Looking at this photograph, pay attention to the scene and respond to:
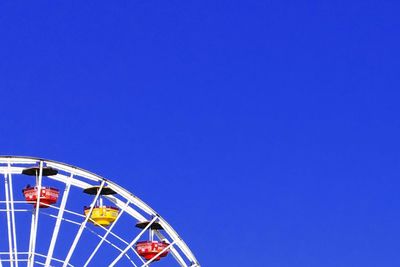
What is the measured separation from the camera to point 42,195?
55.5 meters

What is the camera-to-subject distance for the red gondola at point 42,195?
55438 mm

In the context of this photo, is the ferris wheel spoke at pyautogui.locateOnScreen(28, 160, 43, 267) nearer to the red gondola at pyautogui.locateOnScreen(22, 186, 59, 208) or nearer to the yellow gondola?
the red gondola at pyautogui.locateOnScreen(22, 186, 59, 208)

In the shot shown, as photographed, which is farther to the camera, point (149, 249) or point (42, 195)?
point (149, 249)

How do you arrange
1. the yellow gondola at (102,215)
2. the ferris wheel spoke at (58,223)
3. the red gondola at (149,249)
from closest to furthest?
the ferris wheel spoke at (58,223) < the yellow gondola at (102,215) < the red gondola at (149,249)

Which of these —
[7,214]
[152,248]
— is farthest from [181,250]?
[7,214]

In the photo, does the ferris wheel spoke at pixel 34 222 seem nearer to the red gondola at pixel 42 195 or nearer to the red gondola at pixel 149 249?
the red gondola at pixel 42 195

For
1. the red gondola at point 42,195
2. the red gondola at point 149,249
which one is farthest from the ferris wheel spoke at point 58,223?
the red gondola at point 149,249

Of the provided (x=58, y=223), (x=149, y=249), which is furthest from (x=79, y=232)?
(x=149, y=249)

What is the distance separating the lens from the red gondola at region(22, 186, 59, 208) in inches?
2183

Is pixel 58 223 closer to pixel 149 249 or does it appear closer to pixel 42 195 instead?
pixel 42 195

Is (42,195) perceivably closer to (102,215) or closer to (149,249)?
(102,215)

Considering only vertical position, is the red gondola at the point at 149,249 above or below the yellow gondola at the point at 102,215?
below

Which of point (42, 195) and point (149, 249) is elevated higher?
point (42, 195)

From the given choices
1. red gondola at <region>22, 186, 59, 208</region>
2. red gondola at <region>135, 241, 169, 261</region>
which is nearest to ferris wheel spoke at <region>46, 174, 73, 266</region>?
red gondola at <region>22, 186, 59, 208</region>
